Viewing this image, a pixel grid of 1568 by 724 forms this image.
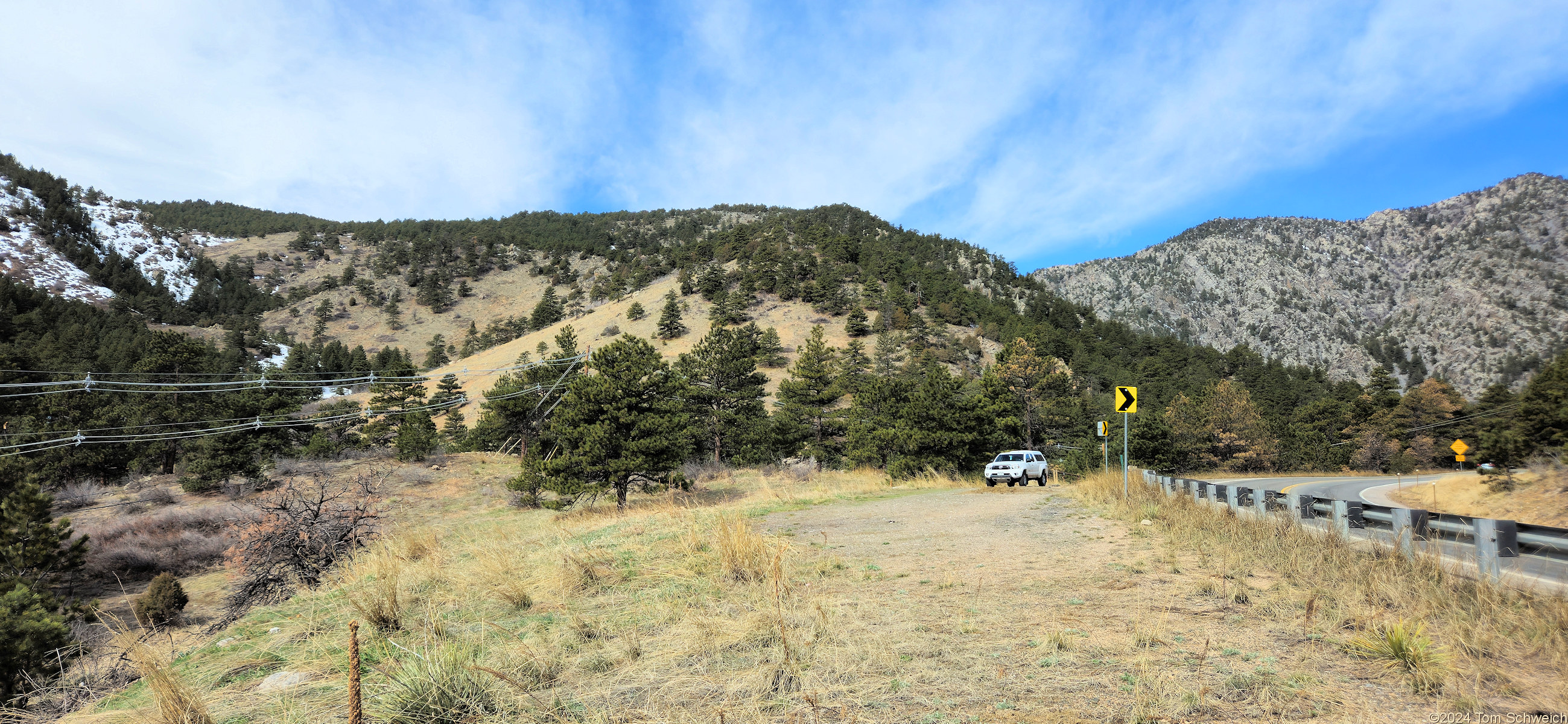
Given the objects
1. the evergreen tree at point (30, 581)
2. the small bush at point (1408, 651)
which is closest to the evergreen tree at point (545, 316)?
the evergreen tree at point (30, 581)

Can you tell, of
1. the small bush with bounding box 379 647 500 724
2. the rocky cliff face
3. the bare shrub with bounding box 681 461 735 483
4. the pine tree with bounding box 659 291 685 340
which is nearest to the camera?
the small bush with bounding box 379 647 500 724

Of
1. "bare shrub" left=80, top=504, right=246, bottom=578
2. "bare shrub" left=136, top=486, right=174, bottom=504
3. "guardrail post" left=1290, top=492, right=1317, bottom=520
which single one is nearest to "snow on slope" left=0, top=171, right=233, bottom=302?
"bare shrub" left=136, top=486, right=174, bottom=504

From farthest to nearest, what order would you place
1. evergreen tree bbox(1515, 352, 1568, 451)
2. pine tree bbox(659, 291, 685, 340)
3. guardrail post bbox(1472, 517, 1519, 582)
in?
pine tree bbox(659, 291, 685, 340) → evergreen tree bbox(1515, 352, 1568, 451) → guardrail post bbox(1472, 517, 1519, 582)

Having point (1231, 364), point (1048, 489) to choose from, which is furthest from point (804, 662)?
point (1231, 364)

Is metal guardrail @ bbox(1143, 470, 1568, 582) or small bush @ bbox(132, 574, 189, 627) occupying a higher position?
metal guardrail @ bbox(1143, 470, 1568, 582)

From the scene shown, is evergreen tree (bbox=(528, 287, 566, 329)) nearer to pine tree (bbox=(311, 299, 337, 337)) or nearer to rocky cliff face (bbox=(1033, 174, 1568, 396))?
pine tree (bbox=(311, 299, 337, 337))

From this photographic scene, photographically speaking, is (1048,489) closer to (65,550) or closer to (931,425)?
(931,425)

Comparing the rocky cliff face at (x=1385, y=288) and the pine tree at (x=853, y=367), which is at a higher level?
the rocky cliff face at (x=1385, y=288)

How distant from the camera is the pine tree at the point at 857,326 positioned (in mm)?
69750

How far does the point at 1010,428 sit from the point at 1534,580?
4215cm

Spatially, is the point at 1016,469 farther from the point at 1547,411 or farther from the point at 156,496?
the point at 156,496

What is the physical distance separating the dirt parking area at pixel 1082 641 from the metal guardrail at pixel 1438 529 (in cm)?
174

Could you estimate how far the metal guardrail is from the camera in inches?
218

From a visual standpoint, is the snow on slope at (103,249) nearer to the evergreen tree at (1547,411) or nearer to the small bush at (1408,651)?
the small bush at (1408,651)
